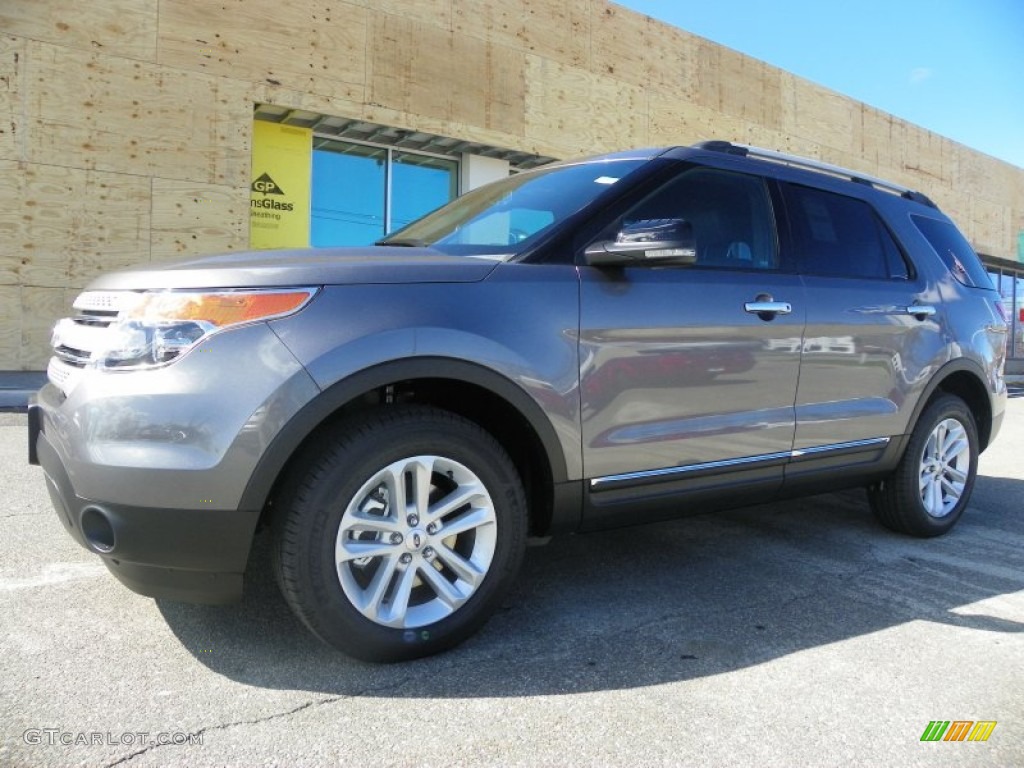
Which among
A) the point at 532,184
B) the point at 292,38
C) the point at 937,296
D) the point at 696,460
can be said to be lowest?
the point at 696,460

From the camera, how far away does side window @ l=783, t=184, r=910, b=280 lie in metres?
3.64

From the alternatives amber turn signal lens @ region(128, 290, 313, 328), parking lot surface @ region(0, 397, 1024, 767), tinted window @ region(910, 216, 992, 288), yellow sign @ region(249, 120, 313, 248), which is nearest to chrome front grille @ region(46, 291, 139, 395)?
amber turn signal lens @ region(128, 290, 313, 328)

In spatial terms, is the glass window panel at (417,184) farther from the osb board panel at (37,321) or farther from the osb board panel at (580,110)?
the osb board panel at (37,321)

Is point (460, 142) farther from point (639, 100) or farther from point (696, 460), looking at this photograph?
point (696, 460)

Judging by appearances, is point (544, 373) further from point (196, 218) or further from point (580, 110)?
point (580, 110)

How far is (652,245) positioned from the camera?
106 inches

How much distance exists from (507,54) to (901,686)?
Result: 38.4 feet

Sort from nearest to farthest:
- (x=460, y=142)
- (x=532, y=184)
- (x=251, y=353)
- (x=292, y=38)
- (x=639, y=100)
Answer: (x=251, y=353), (x=532, y=184), (x=292, y=38), (x=460, y=142), (x=639, y=100)

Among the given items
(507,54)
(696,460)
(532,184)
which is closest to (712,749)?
(696,460)

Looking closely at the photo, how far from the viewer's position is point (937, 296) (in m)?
4.15

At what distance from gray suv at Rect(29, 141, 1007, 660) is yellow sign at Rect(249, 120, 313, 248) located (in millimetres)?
7768

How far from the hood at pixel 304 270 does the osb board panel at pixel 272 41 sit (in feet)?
28.3

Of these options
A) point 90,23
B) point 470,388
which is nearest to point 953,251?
point 470,388

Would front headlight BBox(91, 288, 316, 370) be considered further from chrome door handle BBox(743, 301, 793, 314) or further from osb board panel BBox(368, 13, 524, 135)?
osb board panel BBox(368, 13, 524, 135)
